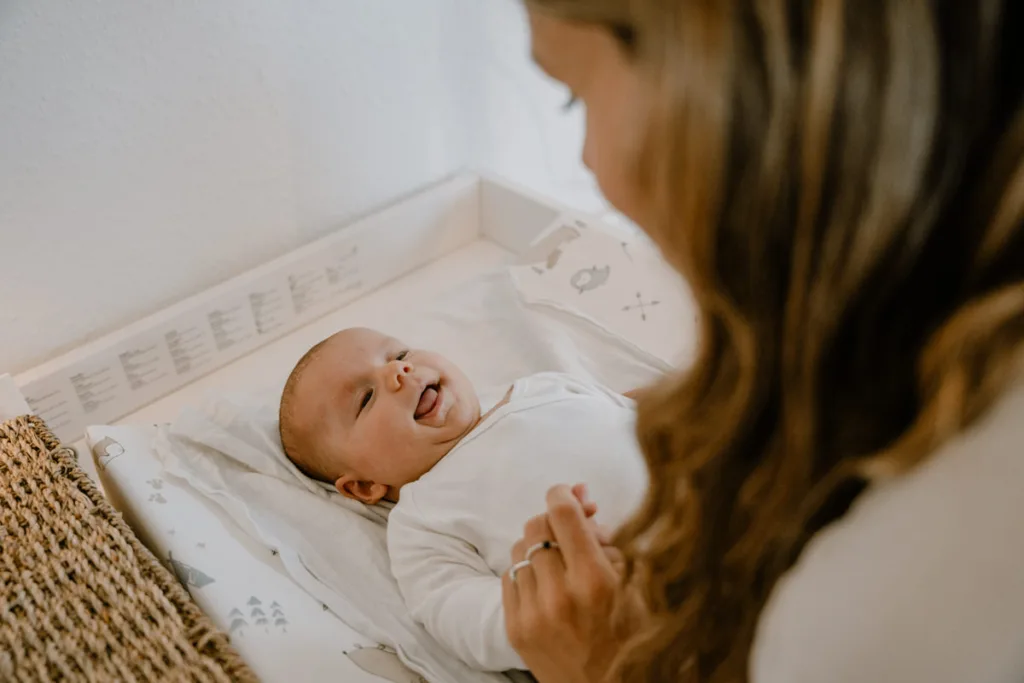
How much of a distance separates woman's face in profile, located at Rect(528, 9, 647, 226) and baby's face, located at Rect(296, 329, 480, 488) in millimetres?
591

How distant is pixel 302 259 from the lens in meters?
1.28

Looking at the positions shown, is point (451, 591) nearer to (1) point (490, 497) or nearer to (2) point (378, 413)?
(1) point (490, 497)

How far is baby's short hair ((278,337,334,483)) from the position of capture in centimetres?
104

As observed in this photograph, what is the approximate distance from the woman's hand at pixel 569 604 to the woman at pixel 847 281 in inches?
8.7

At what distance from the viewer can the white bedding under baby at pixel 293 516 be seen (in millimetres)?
820

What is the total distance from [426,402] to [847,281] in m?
0.75

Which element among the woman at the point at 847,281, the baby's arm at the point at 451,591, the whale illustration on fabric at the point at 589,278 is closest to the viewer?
the woman at the point at 847,281

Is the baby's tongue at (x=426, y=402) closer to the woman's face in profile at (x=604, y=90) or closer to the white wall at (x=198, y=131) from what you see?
the white wall at (x=198, y=131)

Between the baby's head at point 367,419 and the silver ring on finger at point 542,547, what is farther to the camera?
the baby's head at point 367,419

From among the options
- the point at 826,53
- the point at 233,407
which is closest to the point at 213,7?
the point at 233,407

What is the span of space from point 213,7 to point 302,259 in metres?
0.39

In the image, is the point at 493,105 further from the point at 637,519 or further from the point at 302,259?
the point at 637,519

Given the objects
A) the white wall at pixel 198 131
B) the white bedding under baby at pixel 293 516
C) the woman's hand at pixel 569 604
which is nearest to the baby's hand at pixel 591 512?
the woman's hand at pixel 569 604

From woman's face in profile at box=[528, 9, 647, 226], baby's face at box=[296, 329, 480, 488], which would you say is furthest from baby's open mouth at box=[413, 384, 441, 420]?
woman's face in profile at box=[528, 9, 647, 226]
